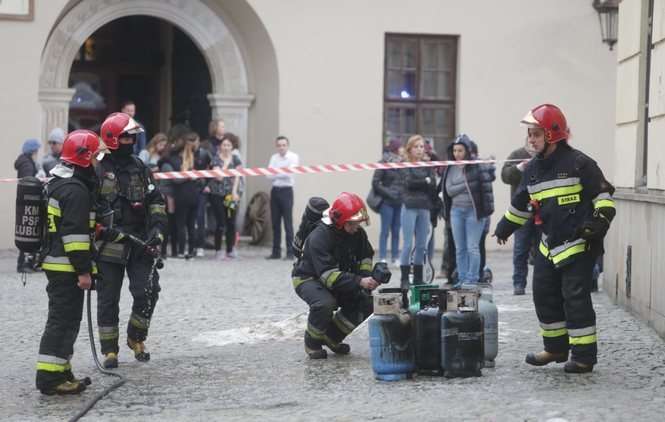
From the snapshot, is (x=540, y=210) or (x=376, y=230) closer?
(x=540, y=210)

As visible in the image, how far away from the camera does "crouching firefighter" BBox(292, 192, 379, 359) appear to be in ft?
31.2

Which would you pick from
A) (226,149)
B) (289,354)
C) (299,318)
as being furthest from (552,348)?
(226,149)

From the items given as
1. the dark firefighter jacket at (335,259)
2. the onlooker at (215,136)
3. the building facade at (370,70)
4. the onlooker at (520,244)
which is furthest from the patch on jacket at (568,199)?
the building facade at (370,70)

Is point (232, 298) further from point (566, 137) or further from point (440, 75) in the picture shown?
point (440, 75)

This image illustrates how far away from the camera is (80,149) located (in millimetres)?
8578

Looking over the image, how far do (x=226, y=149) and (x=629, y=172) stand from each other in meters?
7.32

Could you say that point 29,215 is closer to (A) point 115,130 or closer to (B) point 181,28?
(A) point 115,130

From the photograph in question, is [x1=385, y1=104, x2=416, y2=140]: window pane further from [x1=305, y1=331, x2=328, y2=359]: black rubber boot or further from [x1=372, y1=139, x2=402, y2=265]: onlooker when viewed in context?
[x1=305, y1=331, x2=328, y2=359]: black rubber boot

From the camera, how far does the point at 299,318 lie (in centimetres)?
1164

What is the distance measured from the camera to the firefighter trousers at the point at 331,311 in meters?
9.72

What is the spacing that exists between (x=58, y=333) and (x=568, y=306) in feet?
10.5

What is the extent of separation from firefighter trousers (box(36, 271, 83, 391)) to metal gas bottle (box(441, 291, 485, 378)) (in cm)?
230

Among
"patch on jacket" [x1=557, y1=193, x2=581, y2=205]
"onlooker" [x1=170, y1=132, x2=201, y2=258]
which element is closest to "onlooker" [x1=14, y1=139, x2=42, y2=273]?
"onlooker" [x1=170, y1=132, x2=201, y2=258]

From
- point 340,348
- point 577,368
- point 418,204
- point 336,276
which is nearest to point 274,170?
point 418,204
